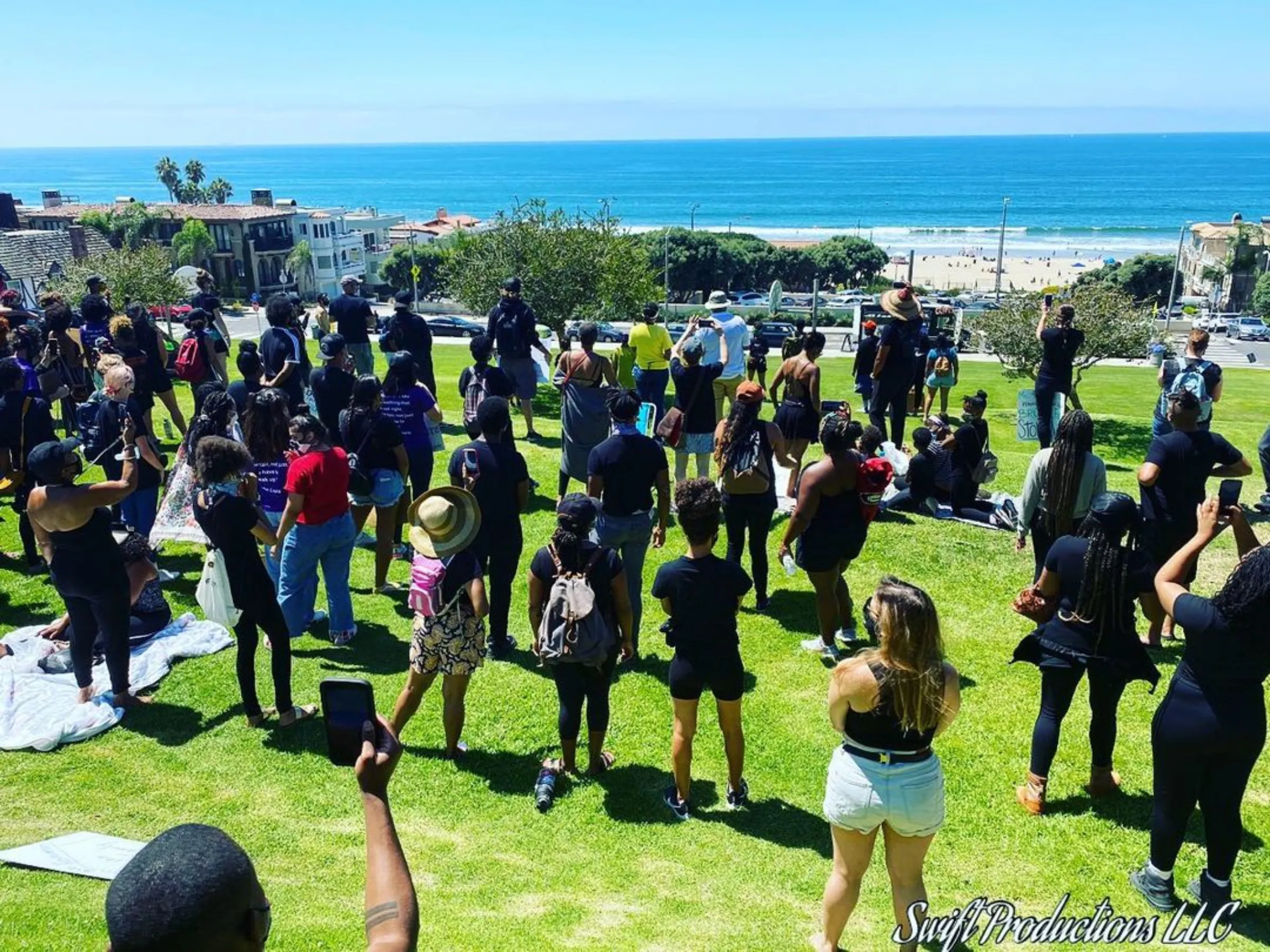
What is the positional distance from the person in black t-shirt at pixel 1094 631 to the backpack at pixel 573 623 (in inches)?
95.2

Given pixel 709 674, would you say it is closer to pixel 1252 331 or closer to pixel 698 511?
pixel 698 511

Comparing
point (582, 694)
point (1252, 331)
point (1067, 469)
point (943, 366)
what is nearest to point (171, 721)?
point (582, 694)

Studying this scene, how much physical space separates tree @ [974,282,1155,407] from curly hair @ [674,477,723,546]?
1279 cm

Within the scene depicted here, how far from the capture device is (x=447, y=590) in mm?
5797

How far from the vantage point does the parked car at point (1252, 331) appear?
203 feet

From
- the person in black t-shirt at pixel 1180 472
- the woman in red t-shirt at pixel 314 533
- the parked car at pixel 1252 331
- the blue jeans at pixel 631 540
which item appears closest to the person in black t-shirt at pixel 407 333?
the woman in red t-shirt at pixel 314 533

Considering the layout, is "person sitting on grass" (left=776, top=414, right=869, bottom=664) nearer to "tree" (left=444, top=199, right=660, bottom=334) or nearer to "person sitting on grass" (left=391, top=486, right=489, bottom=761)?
"person sitting on grass" (left=391, top=486, right=489, bottom=761)

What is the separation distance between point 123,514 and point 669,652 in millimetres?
5234

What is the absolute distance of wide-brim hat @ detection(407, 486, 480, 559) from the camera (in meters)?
5.70

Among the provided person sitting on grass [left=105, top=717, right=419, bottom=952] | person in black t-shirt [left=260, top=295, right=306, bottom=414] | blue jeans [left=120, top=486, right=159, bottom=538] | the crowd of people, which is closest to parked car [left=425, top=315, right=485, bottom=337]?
person in black t-shirt [left=260, top=295, right=306, bottom=414]

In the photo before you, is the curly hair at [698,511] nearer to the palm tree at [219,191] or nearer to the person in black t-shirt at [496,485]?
the person in black t-shirt at [496,485]

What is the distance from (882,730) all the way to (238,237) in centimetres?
9680

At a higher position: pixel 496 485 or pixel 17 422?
pixel 17 422

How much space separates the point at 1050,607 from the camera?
214 inches
